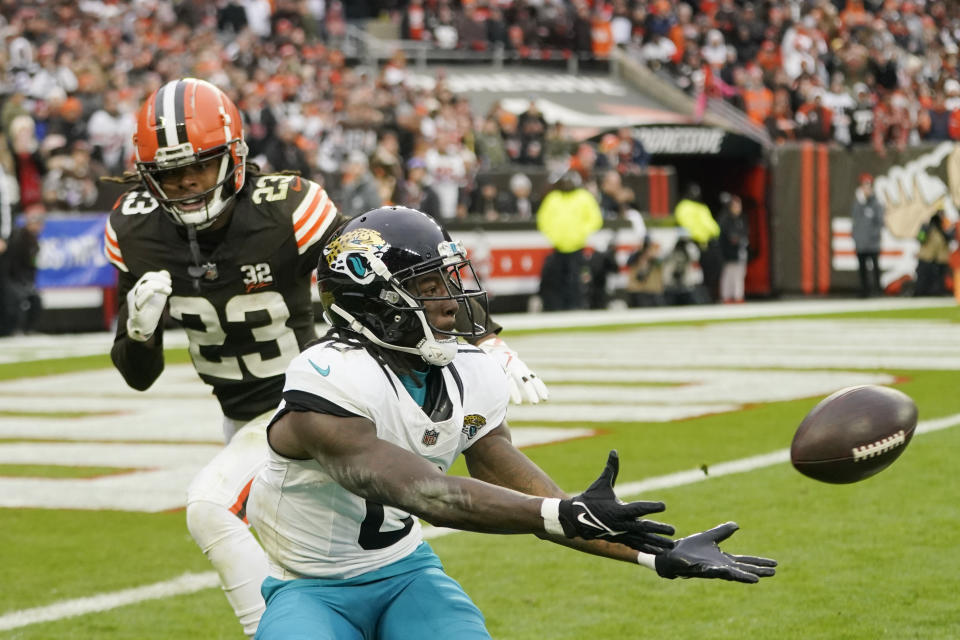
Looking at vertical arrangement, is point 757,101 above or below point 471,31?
below

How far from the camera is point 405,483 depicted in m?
2.96

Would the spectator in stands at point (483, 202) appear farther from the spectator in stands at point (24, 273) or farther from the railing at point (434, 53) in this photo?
the railing at point (434, 53)

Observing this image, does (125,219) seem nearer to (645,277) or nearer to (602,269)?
(602,269)

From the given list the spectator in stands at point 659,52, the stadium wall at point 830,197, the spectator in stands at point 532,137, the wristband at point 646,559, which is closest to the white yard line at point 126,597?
the wristband at point 646,559

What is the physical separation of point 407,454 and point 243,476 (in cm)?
127

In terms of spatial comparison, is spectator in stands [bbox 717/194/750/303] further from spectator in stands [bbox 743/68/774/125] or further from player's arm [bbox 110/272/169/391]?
player's arm [bbox 110/272/169/391]

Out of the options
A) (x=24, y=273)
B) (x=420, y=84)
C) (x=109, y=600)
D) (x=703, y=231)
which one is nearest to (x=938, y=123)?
(x=703, y=231)

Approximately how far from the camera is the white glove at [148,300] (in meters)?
4.19

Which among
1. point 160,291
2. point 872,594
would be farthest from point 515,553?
point 160,291

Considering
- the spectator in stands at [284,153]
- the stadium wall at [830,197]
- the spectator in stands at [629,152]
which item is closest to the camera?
the spectator in stands at [284,153]

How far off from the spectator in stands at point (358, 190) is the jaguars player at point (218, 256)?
365 inches

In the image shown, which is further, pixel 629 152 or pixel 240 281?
pixel 629 152

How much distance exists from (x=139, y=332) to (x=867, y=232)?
18211mm

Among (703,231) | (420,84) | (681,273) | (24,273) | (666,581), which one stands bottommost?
(681,273)
